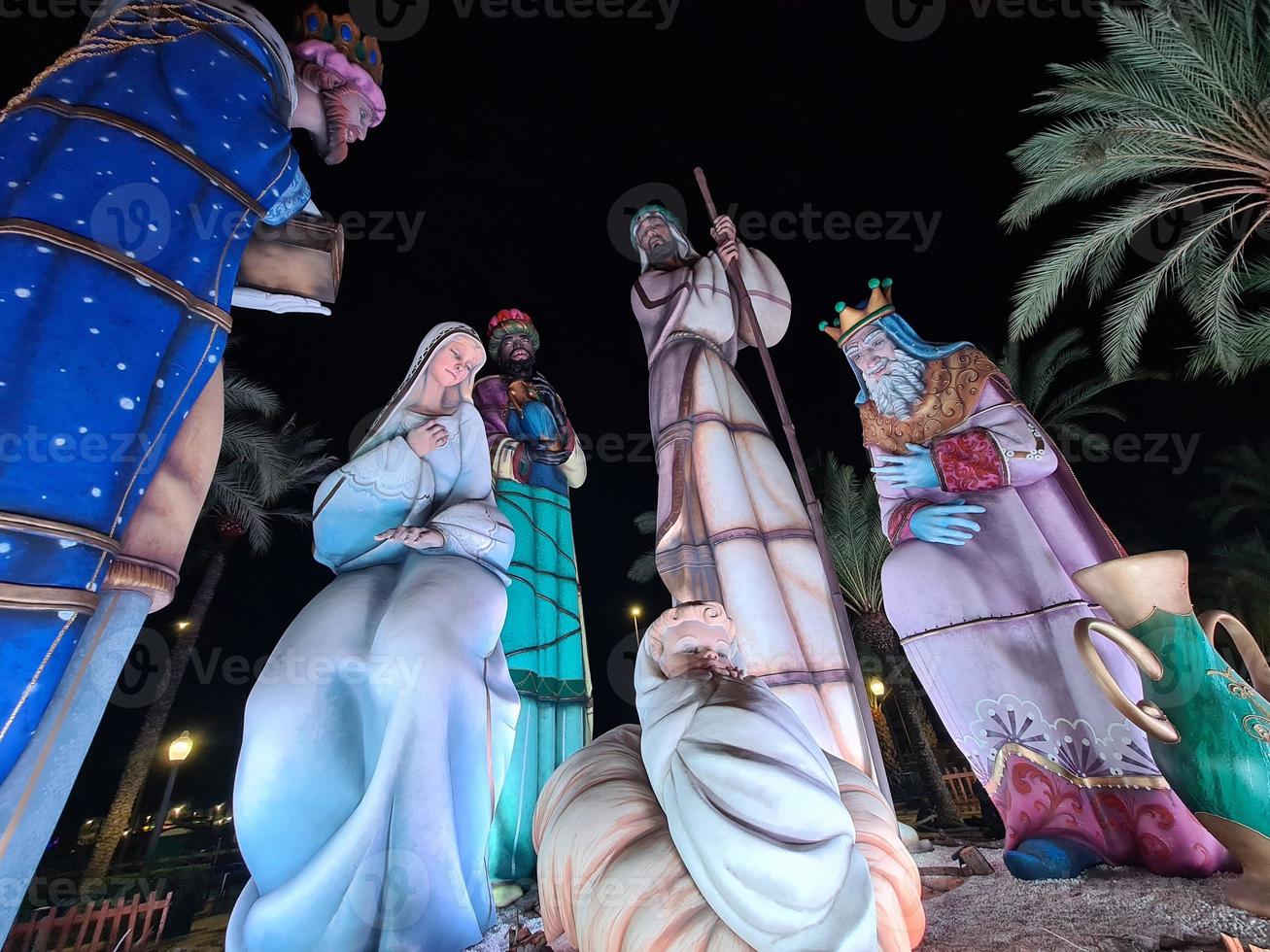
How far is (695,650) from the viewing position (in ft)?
5.81

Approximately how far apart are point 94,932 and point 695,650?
726 cm

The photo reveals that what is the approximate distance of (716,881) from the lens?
1.30 meters

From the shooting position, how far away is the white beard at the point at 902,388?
381cm

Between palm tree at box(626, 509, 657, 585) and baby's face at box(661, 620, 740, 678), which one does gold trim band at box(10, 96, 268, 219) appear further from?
palm tree at box(626, 509, 657, 585)

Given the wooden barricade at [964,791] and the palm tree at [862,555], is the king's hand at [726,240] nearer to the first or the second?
the palm tree at [862,555]

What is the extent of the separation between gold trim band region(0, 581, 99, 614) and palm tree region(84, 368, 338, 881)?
28.0 ft

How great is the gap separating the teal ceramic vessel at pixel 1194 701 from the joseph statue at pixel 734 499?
1216mm

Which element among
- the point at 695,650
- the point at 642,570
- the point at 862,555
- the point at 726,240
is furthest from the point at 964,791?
the point at 695,650

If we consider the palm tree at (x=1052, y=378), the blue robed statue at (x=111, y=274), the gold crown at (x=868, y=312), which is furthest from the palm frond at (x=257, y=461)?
the palm tree at (x=1052, y=378)

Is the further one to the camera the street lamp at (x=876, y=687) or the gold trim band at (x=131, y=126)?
the street lamp at (x=876, y=687)

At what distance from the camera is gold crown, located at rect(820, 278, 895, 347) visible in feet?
13.2

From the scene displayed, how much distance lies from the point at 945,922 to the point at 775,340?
11.9ft

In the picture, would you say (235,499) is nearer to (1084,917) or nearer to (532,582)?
(532,582)

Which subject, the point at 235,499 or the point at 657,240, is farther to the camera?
the point at 235,499
